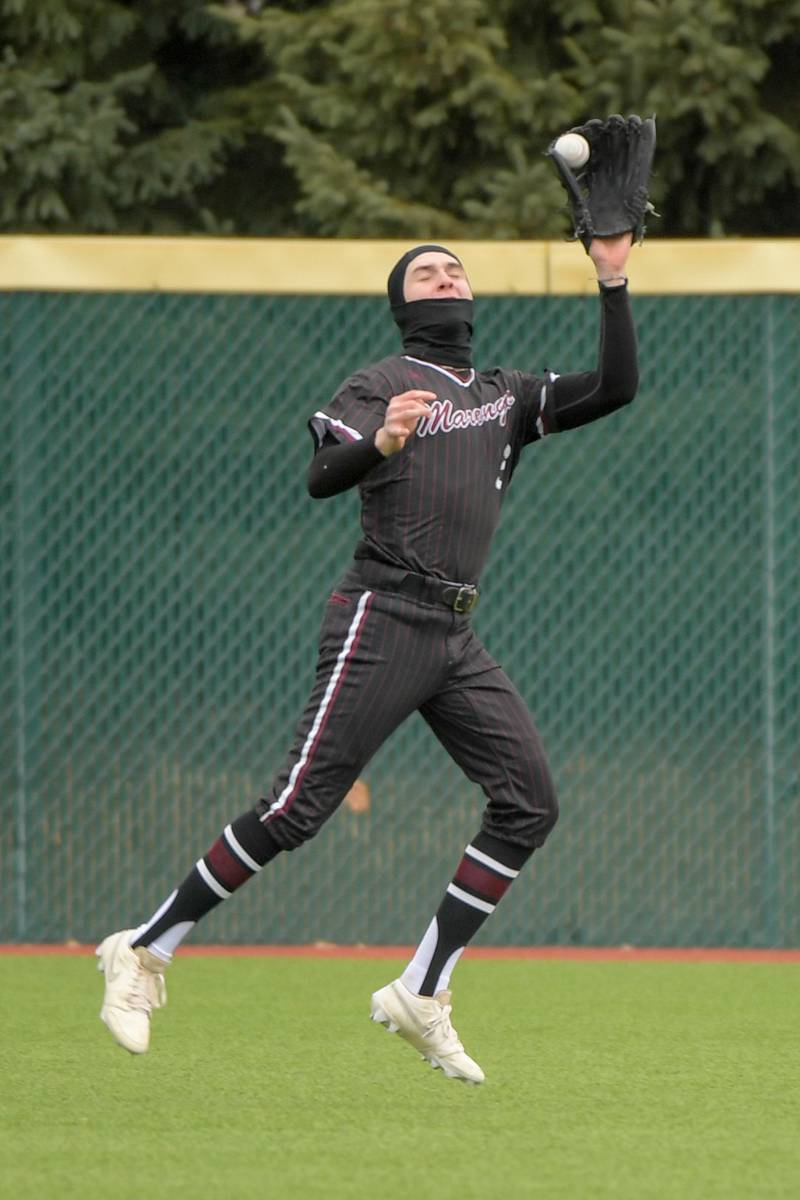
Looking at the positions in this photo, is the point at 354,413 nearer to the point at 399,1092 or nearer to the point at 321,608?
the point at 399,1092

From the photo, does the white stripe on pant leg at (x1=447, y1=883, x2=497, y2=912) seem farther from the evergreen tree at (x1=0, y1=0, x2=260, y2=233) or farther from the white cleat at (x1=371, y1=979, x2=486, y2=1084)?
the evergreen tree at (x1=0, y1=0, x2=260, y2=233)

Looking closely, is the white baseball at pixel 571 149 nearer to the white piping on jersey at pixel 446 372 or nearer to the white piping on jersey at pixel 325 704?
the white piping on jersey at pixel 446 372

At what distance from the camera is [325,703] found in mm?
5238

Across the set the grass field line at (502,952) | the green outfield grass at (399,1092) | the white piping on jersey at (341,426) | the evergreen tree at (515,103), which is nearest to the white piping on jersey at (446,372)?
the white piping on jersey at (341,426)

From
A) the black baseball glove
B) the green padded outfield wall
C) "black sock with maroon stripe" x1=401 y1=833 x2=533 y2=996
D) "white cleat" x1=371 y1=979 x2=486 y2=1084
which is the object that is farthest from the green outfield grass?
the black baseball glove

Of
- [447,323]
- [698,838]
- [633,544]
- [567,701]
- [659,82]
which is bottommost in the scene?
[698,838]

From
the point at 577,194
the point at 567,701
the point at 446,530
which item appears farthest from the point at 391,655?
the point at 567,701

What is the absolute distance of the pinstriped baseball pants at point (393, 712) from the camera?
5.21m

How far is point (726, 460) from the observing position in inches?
317

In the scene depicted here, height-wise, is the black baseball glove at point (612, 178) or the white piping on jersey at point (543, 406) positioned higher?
the black baseball glove at point (612, 178)

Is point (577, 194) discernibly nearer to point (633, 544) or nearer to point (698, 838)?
point (633, 544)

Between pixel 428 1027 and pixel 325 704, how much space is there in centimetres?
82

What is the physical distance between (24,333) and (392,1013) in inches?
143

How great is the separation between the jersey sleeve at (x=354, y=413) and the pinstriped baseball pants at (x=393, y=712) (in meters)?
0.39
